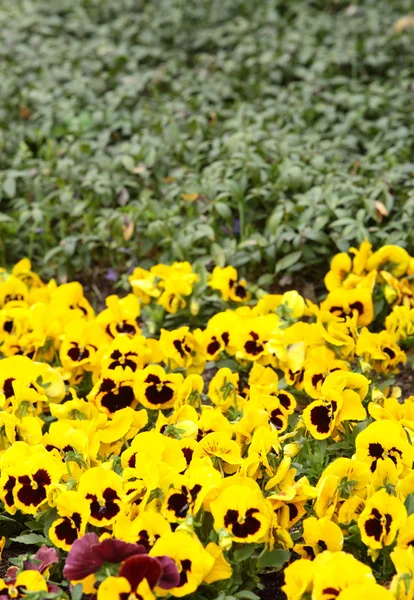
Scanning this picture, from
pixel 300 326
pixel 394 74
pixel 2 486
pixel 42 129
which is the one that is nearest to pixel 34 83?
pixel 42 129

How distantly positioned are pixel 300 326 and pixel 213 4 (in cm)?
413

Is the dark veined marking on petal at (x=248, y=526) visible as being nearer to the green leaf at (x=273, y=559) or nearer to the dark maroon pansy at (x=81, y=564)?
the green leaf at (x=273, y=559)

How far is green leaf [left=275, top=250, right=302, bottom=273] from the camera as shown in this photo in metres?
3.65

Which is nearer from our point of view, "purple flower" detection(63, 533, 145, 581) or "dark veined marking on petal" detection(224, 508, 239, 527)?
"purple flower" detection(63, 533, 145, 581)

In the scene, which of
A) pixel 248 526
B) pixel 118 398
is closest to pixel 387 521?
pixel 248 526

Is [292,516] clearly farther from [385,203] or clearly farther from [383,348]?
[385,203]

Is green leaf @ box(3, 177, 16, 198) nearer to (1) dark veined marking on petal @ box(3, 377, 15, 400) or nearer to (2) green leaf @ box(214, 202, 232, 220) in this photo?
(2) green leaf @ box(214, 202, 232, 220)

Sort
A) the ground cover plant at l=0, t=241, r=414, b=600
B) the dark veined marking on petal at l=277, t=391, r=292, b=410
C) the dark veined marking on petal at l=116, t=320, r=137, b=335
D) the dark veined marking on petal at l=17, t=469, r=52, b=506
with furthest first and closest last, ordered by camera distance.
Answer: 1. the dark veined marking on petal at l=116, t=320, r=137, b=335
2. the dark veined marking on petal at l=277, t=391, r=292, b=410
3. the dark veined marking on petal at l=17, t=469, r=52, b=506
4. the ground cover plant at l=0, t=241, r=414, b=600

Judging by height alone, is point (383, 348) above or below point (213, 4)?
below

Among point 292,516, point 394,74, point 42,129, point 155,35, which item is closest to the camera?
point 292,516

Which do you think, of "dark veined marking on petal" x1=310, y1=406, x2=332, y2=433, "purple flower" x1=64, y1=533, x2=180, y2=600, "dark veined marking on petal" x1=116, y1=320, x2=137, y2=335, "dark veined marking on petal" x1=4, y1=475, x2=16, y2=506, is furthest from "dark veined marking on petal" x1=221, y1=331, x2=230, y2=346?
"purple flower" x1=64, y1=533, x2=180, y2=600

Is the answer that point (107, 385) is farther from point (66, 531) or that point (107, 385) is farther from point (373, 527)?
point (373, 527)

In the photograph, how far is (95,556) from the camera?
1.89 meters

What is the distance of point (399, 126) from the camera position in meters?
4.70
